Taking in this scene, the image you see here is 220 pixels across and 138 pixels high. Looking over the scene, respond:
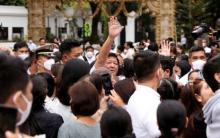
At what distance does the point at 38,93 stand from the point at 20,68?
1.99 meters

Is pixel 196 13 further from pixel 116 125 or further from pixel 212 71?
pixel 116 125

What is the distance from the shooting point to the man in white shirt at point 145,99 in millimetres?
4633

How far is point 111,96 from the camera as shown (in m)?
5.36

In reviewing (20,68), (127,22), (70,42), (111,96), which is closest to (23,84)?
(20,68)

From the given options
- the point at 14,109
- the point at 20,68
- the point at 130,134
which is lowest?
the point at 130,134

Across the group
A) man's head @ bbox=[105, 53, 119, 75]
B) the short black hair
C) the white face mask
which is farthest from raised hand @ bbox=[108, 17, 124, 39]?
the white face mask

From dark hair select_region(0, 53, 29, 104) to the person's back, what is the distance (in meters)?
1.95

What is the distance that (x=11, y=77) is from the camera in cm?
280

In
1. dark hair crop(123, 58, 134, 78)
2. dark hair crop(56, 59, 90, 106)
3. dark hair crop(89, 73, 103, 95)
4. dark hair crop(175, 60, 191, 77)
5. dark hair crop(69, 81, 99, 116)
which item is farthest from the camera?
dark hair crop(175, 60, 191, 77)

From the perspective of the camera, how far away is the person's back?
4.39m

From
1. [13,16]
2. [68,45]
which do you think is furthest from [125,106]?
[13,16]

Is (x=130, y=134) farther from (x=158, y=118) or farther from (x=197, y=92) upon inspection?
(x=197, y=92)

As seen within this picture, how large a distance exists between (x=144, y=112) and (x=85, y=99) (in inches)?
24.1

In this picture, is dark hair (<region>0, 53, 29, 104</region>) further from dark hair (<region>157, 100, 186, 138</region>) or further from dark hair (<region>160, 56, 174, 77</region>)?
dark hair (<region>160, 56, 174, 77</region>)
